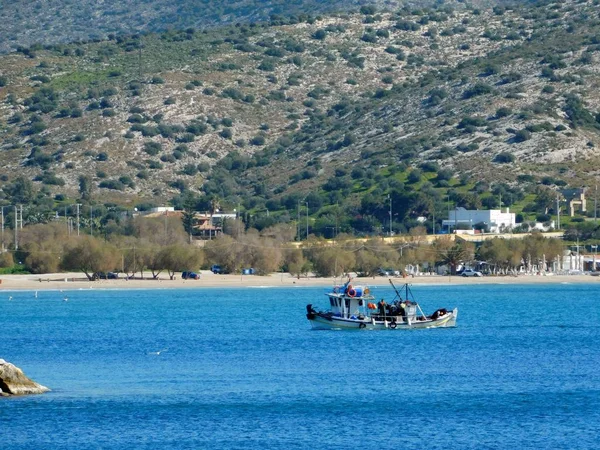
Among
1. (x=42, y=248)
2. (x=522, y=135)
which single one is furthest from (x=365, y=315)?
(x=522, y=135)

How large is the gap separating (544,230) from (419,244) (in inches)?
638

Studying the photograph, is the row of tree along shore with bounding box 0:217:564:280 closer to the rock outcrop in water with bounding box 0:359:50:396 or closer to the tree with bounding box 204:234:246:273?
the tree with bounding box 204:234:246:273

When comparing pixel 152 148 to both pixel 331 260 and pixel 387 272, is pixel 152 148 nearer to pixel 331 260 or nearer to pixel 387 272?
pixel 387 272

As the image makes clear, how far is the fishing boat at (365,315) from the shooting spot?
82.1m

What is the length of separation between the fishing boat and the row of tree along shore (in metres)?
54.3

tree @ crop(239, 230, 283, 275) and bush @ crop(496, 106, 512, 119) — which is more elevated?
bush @ crop(496, 106, 512, 119)

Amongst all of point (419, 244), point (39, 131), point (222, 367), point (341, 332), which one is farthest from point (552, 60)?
point (222, 367)

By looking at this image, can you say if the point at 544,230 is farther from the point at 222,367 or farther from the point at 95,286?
the point at 222,367

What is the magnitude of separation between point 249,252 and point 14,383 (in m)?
94.1

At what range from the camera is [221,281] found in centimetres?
14038

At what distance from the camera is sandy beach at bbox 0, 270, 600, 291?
134250 millimetres

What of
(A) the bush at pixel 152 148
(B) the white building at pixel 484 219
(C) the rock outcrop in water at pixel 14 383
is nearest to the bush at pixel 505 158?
(B) the white building at pixel 484 219

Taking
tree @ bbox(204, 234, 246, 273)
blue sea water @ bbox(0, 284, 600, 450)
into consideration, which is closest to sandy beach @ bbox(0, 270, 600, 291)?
tree @ bbox(204, 234, 246, 273)

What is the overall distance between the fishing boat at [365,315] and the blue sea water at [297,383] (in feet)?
2.30
